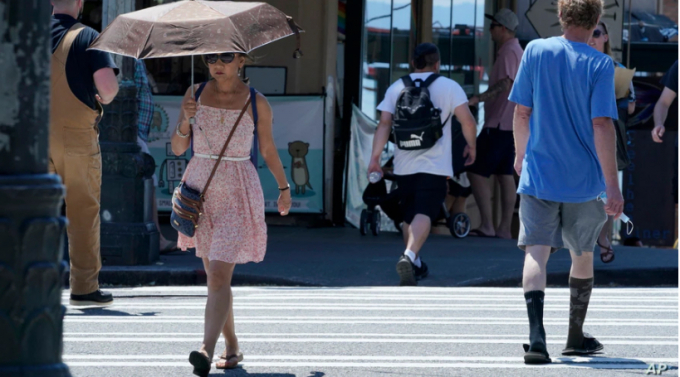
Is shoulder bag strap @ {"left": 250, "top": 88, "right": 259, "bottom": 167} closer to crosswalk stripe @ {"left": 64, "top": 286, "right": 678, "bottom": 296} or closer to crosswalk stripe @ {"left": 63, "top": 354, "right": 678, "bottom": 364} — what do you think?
crosswalk stripe @ {"left": 63, "top": 354, "right": 678, "bottom": 364}

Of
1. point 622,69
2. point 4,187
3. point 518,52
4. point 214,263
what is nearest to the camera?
point 4,187

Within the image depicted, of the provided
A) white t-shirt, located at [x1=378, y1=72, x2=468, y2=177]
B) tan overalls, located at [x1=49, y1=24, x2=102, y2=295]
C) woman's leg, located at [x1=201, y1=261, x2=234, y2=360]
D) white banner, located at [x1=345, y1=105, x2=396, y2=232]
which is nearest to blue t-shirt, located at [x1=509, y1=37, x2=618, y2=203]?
woman's leg, located at [x1=201, y1=261, x2=234, y2=360]

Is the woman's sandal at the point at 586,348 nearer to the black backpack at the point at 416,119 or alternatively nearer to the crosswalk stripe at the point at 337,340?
the crosswalk stripe at the point at 337,340

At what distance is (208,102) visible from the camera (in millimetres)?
6148

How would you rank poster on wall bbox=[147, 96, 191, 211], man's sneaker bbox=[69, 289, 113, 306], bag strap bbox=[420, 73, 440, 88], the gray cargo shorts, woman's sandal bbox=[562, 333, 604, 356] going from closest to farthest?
1. the gray cargo shorts
2. woman's sandal bbox=[562, 333, 604, 356]
3. man's sneaker bbox=[69, 289, 113, 306]
4. bag strap bbox=[420, 73, 440, 88]
5. poster on wall bbox=[147, 96, 191, 211]

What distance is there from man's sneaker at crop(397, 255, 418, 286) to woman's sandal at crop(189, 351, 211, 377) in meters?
4.06

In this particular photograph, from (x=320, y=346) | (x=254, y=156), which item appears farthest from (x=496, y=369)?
(x=254, y=156)

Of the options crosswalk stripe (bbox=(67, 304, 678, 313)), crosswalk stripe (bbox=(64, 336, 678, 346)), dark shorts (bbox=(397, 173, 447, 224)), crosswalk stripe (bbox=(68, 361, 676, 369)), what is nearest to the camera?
crosswalk stripe (bbox=(68, 361, 676, 369))

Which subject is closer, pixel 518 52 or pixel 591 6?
pixel 591 6

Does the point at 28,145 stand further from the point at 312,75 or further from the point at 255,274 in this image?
the point at 312,75

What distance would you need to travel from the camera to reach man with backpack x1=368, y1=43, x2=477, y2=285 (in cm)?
976

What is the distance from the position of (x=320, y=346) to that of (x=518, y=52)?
727 cm

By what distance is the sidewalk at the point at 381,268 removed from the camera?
33.6 feet

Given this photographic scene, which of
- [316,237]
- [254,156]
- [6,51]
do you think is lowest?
[316,237]
